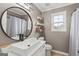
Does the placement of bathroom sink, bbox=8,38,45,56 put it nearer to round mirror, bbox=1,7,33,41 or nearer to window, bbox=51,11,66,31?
round mirror, bbox=1,7,33,41

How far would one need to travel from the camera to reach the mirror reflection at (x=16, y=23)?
3.88ft

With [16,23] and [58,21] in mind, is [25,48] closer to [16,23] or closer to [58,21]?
[16,23]

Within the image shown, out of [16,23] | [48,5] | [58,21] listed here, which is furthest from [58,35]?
[16,23]

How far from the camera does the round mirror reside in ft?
3.87

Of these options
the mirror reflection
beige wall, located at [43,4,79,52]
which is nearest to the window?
beige wall, located at [43,4,79,52]

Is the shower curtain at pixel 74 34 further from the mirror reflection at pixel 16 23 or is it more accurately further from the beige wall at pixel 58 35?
the mirror reflection at pixel 16 23

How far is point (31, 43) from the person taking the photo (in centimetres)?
128

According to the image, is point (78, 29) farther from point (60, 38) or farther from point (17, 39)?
point (17, 39)

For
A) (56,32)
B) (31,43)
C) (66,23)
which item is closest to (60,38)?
(56,32)

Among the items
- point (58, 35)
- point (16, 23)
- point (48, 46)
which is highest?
point (16, 23)

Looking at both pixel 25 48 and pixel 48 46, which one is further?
pixel 48 46

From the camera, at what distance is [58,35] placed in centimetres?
132

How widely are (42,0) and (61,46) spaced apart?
2.47 ft

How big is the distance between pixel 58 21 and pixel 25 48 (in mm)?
633
